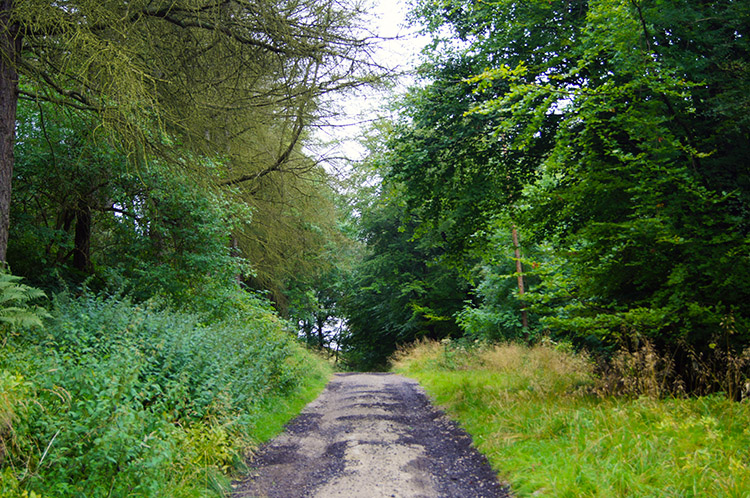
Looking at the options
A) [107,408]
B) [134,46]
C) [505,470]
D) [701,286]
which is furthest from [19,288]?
[701,286]

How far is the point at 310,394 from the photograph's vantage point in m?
11.3

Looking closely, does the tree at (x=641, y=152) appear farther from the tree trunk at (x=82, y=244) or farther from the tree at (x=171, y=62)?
the tree trunk at (x=82, y=244)

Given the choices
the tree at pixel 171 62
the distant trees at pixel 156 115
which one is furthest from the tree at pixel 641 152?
the distant trees at pixel 156 115

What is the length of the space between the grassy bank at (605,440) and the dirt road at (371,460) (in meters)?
0.38

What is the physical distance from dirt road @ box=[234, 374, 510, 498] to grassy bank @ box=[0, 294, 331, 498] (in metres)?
0.46

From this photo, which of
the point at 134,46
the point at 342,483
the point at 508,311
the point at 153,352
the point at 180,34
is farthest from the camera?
the point at 508,311

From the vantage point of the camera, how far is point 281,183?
11.9 m

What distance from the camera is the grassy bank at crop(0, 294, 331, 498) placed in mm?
3537

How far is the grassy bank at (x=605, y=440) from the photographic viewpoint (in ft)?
12.8

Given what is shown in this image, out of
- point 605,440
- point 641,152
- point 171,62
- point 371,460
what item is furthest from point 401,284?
point 605,440

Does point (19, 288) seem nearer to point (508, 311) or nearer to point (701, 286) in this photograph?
point (701, 286)

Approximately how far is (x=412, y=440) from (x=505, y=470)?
6.38 feet

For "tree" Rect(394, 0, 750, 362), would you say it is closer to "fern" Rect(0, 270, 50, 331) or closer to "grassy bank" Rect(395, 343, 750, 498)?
"grassy bank" Rect(395, 343, 750, 498)

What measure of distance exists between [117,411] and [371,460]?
123 inches
